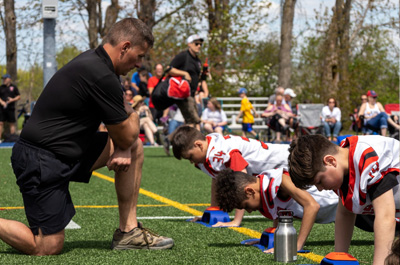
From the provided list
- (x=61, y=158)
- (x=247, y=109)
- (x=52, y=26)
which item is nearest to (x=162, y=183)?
(x=52, y=26)

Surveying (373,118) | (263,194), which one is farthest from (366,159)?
(373,118)

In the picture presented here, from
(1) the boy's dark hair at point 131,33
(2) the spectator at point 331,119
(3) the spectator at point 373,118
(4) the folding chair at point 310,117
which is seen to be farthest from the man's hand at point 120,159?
(2) the spectator at point 331,119

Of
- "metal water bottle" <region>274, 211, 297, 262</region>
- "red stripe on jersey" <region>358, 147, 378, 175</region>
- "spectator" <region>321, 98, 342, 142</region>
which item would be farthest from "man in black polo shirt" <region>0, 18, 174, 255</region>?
"spectator" <region>321, 98, 342, 142</region>

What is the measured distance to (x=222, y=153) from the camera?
6176 millimetres

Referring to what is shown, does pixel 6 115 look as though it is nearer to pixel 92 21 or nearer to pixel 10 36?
pixel 10 36

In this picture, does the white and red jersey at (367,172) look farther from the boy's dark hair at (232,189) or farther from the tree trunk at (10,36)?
the tree trunk at (10,36)

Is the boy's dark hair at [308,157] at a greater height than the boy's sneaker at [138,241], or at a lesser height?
greater

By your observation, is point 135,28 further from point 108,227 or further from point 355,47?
point 355,47

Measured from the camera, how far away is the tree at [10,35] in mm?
26234

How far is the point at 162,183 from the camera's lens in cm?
1041

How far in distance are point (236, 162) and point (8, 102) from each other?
53.2 feet

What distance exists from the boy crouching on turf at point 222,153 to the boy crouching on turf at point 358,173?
2.25m

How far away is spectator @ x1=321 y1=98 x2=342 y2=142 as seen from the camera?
22156 millimetres

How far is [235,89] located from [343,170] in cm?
3052
